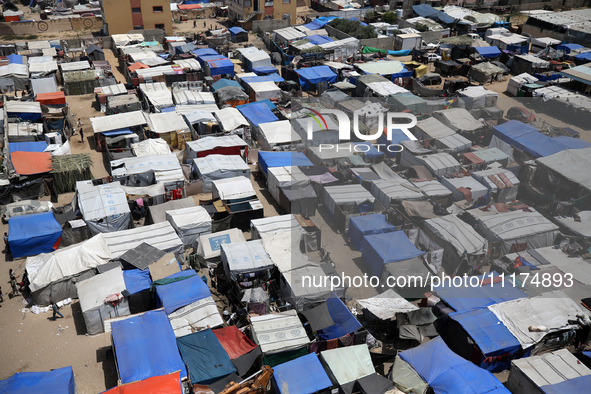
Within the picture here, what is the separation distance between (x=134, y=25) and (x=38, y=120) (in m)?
25.7

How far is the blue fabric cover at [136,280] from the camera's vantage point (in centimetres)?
1831

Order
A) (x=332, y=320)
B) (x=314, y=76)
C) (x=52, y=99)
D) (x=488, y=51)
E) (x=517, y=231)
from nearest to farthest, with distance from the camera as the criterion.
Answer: (x=332, y=320)
(x=517, y=231)
(x=52, y=99)
(x=314, y=76)
(x=488, y=51)

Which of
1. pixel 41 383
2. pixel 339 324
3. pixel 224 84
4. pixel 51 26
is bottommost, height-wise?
pixel 339 324

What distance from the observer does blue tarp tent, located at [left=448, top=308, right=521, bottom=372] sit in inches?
639

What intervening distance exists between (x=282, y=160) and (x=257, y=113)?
7.21 metres

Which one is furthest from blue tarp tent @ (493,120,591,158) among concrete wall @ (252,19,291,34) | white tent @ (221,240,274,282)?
concrete wall @ (252,19,291,34)

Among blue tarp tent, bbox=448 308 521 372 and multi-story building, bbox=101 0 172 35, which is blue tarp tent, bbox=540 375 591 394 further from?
multi-story building, bbox=101 0 172 35

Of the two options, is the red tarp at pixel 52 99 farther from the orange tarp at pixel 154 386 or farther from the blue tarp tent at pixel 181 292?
the orange tarp at pixel 154 386

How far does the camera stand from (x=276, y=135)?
30.8 metres

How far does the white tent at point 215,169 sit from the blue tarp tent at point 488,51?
1237 inches

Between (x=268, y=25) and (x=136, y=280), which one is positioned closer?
(x=136, y=280)

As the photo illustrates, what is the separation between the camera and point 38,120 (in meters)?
33.1

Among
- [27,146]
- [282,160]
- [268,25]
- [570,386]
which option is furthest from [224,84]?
[570,386]

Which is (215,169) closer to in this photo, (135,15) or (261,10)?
(135,15)
